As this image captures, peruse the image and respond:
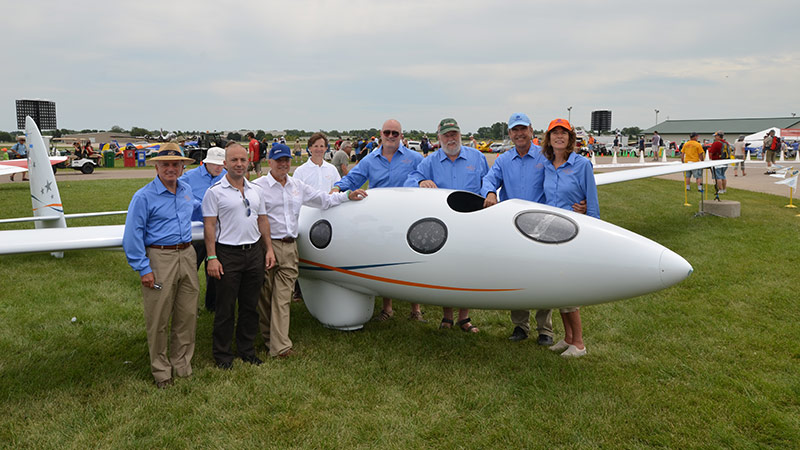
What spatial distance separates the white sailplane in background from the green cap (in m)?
0.93

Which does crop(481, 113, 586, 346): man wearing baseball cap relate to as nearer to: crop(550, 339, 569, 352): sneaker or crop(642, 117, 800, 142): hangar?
crop(550, 339, 569, 352): sneaker

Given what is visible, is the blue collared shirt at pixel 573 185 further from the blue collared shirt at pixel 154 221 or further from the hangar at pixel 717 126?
the hangar at pixel 717 126

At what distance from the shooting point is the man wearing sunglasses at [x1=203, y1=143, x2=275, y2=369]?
15.6ft

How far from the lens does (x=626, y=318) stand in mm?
6641

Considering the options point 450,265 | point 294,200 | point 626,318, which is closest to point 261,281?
point 294,200

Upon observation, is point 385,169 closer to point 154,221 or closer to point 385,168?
point 385,168

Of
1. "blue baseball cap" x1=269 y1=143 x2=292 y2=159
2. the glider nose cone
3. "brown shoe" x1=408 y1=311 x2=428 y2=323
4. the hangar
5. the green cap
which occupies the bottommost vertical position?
"brown shoe" x1=408 y1=311 x2=428 y2=323

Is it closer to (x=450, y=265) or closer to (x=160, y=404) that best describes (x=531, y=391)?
(x=450, y=265)

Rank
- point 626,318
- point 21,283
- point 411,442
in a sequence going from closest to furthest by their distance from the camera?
1. point 411,442
2. point 626,318
3. point 21,283

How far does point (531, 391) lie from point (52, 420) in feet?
13.6

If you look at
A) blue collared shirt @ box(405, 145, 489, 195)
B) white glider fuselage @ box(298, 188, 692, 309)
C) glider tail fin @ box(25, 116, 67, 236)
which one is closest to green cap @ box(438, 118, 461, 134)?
blue collared shirt @ box(405, 145, 489, 195)

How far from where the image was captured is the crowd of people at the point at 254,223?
14.6ft

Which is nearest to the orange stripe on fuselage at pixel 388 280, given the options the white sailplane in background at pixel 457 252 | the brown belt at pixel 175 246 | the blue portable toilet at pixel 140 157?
the white sailplane in background at pixel 457 252

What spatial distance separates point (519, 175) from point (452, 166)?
2.62 feet
